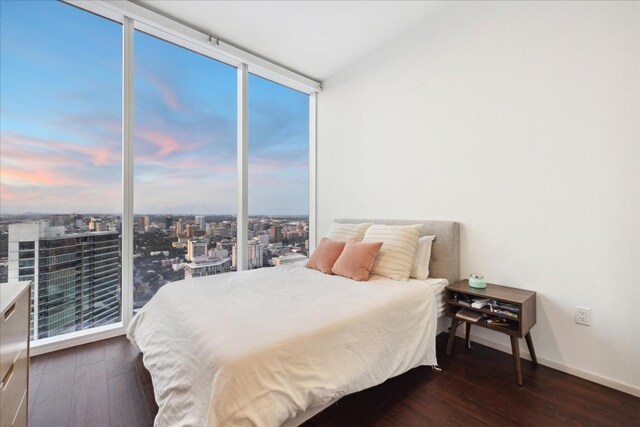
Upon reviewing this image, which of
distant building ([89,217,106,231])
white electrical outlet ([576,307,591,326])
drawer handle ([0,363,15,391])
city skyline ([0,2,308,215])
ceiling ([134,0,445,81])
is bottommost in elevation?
white electrical outlet ([576,307,591,326])

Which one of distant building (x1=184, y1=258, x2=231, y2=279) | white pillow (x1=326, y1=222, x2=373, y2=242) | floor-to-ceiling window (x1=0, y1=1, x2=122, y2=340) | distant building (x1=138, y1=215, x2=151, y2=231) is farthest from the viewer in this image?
distant building (x1=184, y1=258, x2=231, y2=279)

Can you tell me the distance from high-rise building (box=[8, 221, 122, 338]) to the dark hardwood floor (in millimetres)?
337

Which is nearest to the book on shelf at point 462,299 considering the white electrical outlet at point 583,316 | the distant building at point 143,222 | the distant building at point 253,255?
the white electrical outlet at point 583,316

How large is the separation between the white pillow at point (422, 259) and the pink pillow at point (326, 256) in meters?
0.66

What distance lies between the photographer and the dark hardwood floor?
58.9 inches

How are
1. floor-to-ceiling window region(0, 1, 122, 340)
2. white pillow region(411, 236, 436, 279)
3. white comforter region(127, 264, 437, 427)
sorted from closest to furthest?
white comforter region(127, 264, 437, 427), floor-to-ceiling window region(0, 1, 122, 340), white pillow region(411, 236, 436, 279)

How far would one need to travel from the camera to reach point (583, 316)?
1.88 meters

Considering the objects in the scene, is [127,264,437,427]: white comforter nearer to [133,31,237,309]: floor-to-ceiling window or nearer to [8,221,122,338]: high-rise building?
[8,221,122,338]: high-rise building

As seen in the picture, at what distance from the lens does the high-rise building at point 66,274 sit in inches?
85.6

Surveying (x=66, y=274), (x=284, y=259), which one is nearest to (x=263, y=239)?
(x=284, y=259)

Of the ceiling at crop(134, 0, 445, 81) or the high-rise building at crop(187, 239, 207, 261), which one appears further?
the high-rise building at crop(187, 239, 207, 261)

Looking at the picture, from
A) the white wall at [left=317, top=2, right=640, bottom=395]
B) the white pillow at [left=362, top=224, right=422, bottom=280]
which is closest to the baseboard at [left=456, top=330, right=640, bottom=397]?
the white wall at [left=317, top=2, right=640, bottom=395]

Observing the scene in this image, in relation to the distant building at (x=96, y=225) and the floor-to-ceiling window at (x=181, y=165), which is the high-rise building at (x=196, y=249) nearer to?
the floor-to-ceiling window at (x=181, y=165)

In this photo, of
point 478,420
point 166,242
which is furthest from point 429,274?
point 166,242
